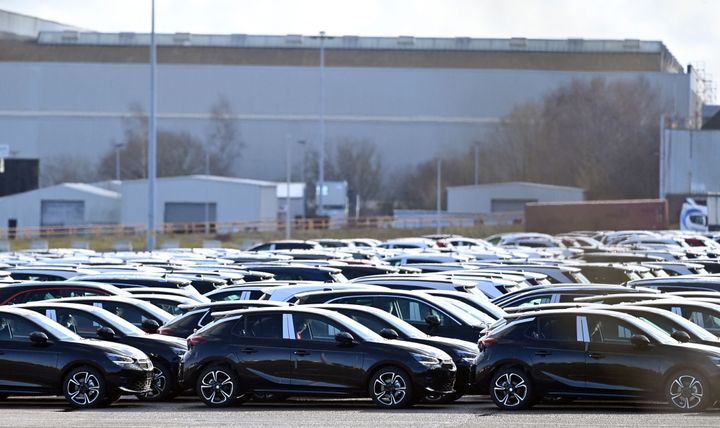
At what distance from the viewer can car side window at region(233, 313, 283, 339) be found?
16.7 meters

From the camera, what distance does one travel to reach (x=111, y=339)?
17.8m

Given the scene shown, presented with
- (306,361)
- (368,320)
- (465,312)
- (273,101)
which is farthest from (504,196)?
(306,361)

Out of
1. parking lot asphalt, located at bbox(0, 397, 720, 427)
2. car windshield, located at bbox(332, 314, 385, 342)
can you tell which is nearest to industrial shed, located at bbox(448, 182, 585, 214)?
parking lot asphalt, located at bbox(0, 397, 720, 427)

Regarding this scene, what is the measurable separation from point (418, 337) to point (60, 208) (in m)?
75.1

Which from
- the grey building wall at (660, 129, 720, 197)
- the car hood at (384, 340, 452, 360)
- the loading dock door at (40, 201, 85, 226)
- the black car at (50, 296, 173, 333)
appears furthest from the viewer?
the loading dock door at (40, 201, 85, 226)

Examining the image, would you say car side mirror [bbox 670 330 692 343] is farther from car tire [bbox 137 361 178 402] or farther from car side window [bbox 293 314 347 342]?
car tire [bbox 137 361 178 402]

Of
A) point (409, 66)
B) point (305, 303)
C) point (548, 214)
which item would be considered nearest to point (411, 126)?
point (409, 66)

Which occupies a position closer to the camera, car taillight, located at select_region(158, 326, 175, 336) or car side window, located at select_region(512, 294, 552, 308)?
car taillight, located at select_region(158, 326, 175, 336)

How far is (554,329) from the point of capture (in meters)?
16.0

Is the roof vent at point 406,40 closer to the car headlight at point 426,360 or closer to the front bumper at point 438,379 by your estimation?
the front bumper at point 438,379

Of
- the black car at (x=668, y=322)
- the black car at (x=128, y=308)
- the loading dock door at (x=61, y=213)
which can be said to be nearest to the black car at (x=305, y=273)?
the black car at (x=128, y=308)

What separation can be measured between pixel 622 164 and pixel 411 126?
17.1m

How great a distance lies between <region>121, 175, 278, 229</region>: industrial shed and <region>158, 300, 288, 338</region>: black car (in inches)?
2669

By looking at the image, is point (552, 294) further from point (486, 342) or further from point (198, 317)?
point (198, 317)
